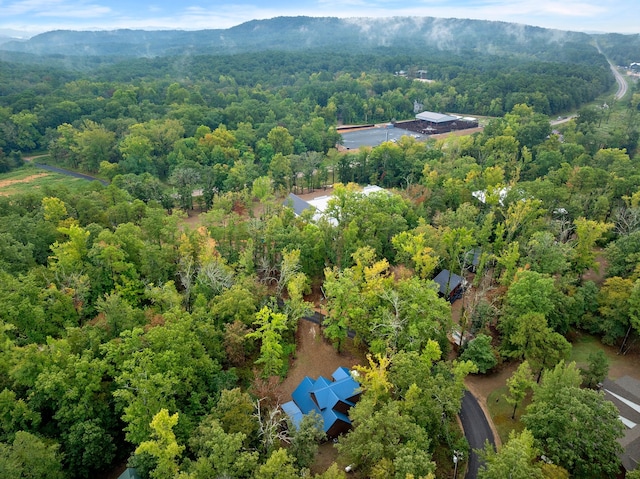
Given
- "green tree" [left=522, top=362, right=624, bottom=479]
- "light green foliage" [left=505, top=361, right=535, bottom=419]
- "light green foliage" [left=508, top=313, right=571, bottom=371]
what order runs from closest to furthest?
"green tree" [left=522, top=362, right=624, bottom=479] → "light green foliage" [left=505, top=361, right=535, bottom=419] → "light green foliage" [left=508, top=313, right=571, bottom=371]

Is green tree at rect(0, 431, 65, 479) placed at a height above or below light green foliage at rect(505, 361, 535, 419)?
above

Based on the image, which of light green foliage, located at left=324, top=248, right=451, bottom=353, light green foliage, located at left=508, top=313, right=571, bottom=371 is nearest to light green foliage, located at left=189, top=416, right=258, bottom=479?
light green foliage, located at left=324, top=248, right=451, bottom=353

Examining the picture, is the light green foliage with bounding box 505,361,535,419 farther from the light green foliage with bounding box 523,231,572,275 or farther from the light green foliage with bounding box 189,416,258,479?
the light green foliage with bounding box 189,416,258,479

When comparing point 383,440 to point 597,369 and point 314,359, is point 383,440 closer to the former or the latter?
point 314,359

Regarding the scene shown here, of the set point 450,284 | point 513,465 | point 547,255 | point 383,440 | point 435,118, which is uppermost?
point 547,255

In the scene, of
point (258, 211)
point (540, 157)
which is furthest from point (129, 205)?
point (540, 157)

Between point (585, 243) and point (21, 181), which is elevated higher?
point (585, 243)

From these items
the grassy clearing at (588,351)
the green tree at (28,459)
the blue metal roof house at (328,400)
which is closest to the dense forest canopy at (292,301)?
the green tree at (28,459)

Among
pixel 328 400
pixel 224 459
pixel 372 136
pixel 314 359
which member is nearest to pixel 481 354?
pixel 328 400
